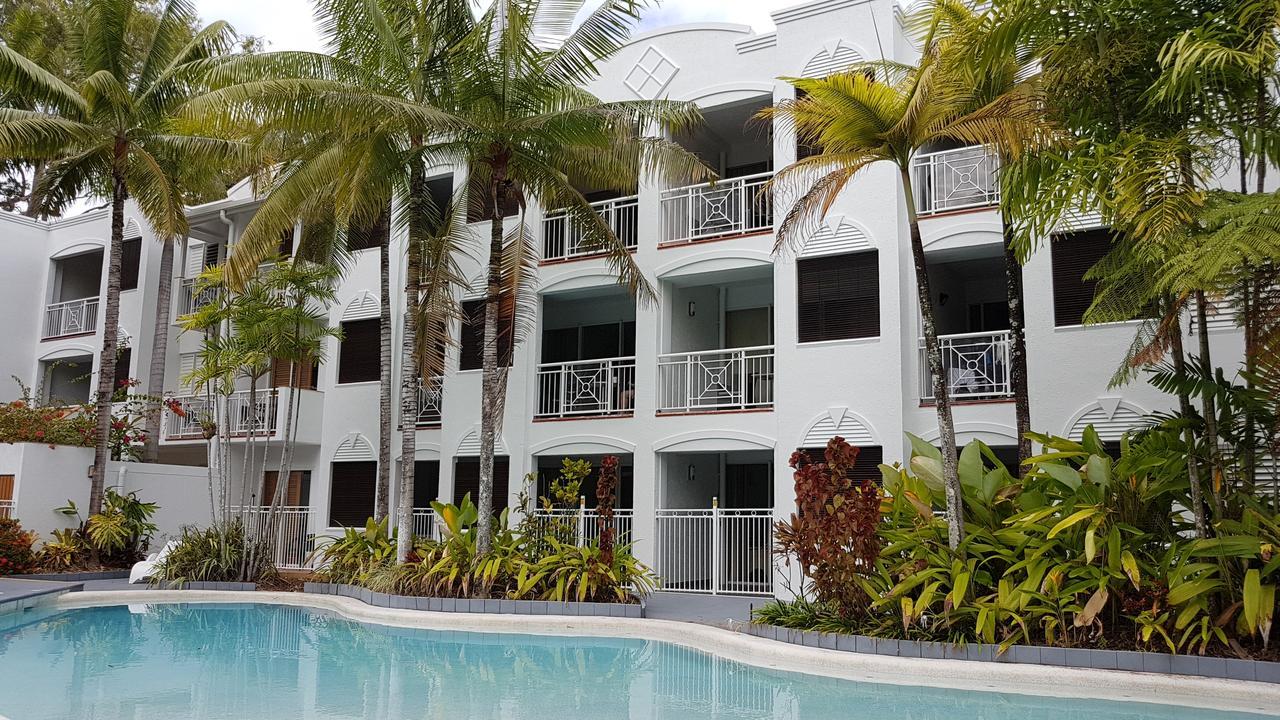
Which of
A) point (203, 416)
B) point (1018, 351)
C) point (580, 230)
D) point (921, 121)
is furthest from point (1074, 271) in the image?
point (203, 416)

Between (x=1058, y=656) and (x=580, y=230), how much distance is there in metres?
11.4

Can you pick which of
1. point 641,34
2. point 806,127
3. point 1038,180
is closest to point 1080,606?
point 1038,180

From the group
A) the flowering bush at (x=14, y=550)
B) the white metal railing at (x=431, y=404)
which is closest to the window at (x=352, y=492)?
the white metal railing at (x=431, y=404)

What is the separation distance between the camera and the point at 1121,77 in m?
8.62

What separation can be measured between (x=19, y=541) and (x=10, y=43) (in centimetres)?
1025

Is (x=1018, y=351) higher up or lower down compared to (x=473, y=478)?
higher up

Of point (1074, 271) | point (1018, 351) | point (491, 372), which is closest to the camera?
point (1018, 351)

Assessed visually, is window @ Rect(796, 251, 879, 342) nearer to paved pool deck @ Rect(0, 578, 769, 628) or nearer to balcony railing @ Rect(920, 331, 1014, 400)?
balcony railing @ Rect(920, 331, 1014, 400)

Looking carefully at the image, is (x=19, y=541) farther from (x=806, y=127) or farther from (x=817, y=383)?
(x=806, y=127)

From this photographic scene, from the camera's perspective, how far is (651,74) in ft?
60.6

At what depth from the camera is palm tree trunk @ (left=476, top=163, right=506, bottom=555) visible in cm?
1358

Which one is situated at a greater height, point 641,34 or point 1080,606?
point 641,34

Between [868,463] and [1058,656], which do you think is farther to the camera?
[868,463]

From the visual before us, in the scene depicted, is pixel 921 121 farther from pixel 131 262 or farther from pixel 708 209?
pixel 131 262
